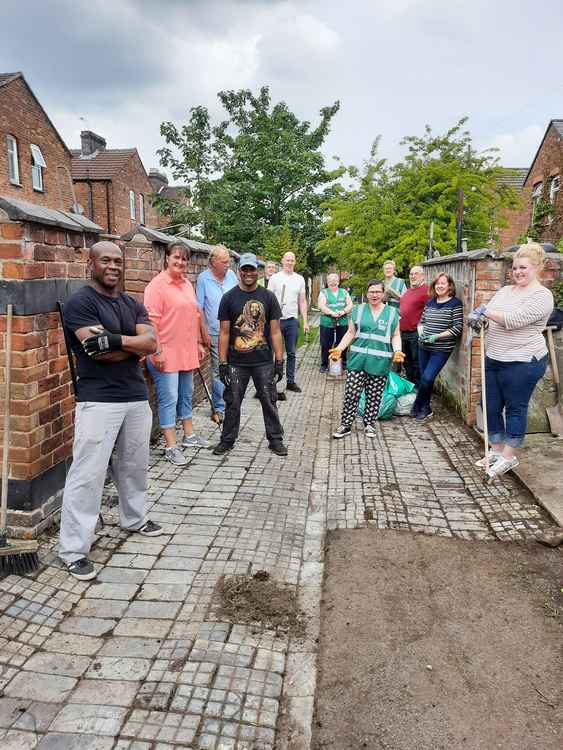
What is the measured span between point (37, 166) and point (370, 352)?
22456mm

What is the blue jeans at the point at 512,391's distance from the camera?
14.9 feet

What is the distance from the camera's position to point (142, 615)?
2.92 meters

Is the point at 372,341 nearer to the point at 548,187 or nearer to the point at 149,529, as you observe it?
the point at 149,529

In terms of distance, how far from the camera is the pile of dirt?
2914mm

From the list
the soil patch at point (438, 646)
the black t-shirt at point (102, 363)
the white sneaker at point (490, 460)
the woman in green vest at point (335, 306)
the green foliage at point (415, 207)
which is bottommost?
the soil patch at point (438, 646)

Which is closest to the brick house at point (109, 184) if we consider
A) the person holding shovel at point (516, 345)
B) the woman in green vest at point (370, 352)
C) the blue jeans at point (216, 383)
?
the blue jeans at point (216, 383)

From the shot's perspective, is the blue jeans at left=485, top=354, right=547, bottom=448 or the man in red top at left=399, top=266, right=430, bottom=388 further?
the man in red top at left=399, top=266, right=430, bottom=388

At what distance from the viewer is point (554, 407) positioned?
5594 mm

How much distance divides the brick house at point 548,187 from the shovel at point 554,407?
19.0 m

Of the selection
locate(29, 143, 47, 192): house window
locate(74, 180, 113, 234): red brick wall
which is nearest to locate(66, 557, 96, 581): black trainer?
locate(29, 143, 47, 192): house window

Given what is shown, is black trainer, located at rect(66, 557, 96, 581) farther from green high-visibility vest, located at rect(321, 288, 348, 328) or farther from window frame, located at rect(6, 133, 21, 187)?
window frame, located at rect(6, 133, 21, 187)

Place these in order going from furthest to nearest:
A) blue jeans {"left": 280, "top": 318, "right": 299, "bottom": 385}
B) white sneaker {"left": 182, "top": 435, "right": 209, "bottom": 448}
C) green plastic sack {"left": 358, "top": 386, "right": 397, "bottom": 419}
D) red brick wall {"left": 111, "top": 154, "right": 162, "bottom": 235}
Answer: red brick wall {"left": 111, "top": 154, "right": 162, "bottom": 235}, blue jeans {"left": 280, "top": 318, "right": 299, "bottom": 385}, green plastic sack {"left": 358, "top": 386, "right": 397, "bottom": 419}, white sneaker {"left": 182, "top": 435, "right": 209, "bottom": 448}

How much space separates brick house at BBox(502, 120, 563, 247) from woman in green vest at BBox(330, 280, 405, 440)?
1921 centimetres

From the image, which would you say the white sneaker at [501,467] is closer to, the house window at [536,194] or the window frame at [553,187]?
the window frame at [553,187]
